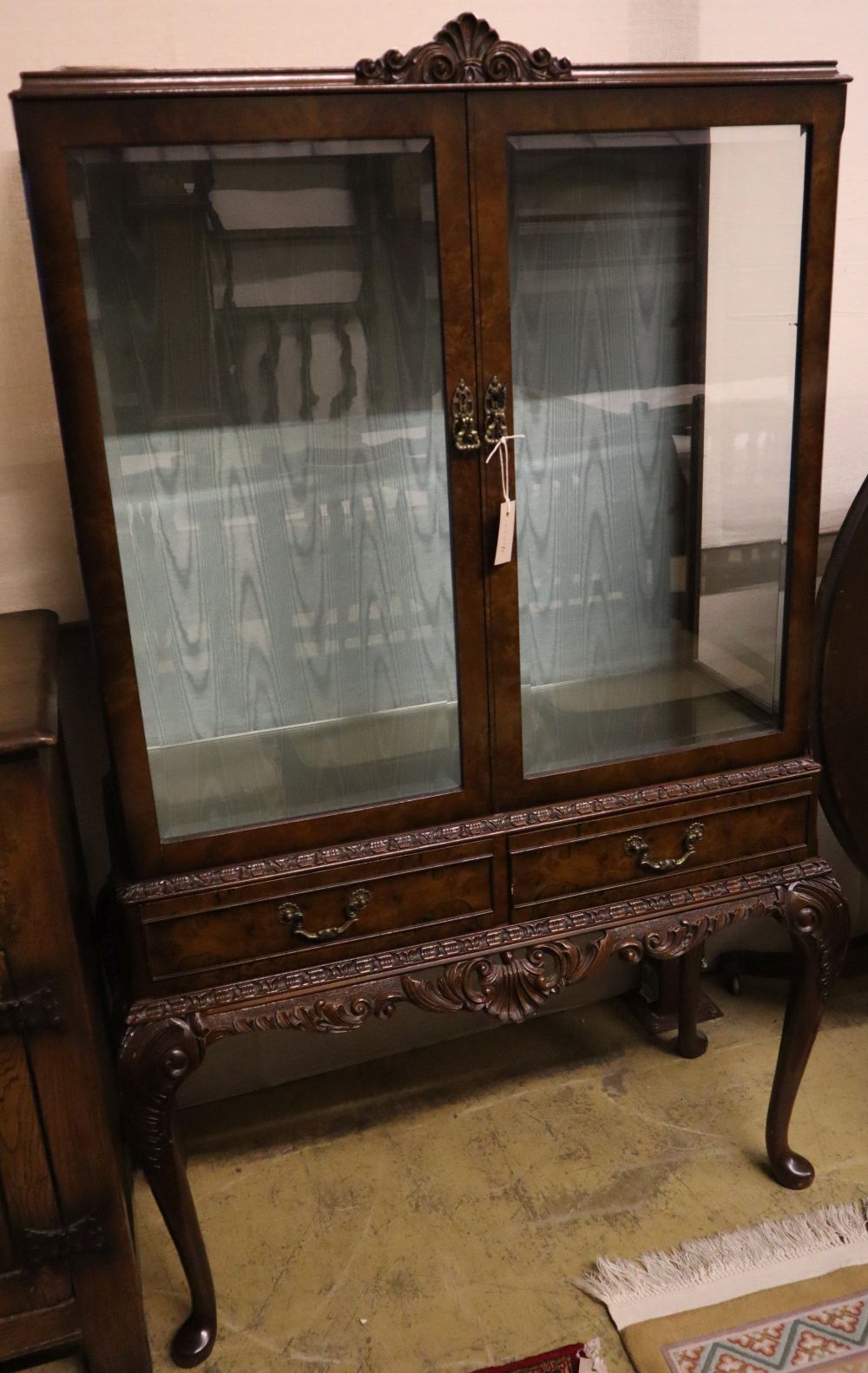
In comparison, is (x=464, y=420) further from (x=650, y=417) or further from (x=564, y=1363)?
(x=564, y=1363)

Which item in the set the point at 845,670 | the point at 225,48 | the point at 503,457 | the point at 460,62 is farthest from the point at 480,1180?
the point at 225,48

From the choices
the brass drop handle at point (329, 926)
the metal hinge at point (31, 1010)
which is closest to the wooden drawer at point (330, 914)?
the brass drop handle at point (329, 926)

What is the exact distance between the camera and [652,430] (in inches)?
53.6

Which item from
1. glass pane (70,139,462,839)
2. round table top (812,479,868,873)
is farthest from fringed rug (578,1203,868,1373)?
glass pane (70,139,462,839)

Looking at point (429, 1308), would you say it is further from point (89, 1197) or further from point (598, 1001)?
point (598, 1001)

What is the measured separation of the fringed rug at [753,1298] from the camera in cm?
132

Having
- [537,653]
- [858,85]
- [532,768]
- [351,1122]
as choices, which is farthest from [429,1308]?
[858,85]

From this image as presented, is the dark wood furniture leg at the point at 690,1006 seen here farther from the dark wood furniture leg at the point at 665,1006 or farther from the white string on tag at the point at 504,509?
the white string on tag at the point at 504,509

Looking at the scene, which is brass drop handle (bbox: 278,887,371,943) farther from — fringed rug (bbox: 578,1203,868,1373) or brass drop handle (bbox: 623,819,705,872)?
fringed rug (bbox: 578,1203,868,1373)

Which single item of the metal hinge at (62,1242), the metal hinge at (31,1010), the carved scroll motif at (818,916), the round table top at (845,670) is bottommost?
the metal hinge at (62,1242)

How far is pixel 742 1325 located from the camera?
4.46 ft

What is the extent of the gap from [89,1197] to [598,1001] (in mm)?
974

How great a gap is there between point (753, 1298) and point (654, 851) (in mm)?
549

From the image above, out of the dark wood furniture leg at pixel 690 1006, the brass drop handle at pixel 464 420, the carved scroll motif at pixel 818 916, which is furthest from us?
the dark wood furniture leg at pixel 690 1006
